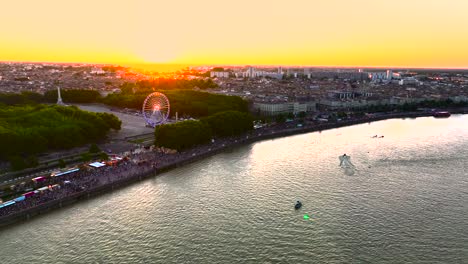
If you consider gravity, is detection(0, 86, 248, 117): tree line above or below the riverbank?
above

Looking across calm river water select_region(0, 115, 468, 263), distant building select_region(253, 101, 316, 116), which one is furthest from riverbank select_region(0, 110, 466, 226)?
distant building select_region(253, 101, 316, 116)

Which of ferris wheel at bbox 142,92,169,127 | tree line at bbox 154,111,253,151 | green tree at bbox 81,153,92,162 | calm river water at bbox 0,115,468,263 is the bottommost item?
calm river water at bbox 0,115,468,263

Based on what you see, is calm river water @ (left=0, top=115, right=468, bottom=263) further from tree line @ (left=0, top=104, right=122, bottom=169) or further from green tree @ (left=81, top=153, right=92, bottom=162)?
tree line @ (left=0, top=104, right=122, bottom=169)

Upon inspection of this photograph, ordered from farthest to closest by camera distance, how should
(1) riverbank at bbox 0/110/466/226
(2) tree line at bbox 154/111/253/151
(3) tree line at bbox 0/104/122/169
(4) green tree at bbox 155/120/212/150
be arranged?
(2) tree line at bbox 154/111/253/151, (4) green tree at bbox 155/120/212/150, (3) tree line at bbox 0/104/122/169, (1) riverbank at bbox 0/110/466/226

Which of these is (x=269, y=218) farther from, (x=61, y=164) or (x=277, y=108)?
(x=277, y=108)

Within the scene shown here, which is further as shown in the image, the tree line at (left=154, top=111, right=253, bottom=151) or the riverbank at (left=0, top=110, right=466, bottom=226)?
the tree line at (left=154, top=111, right=253, bottom=151)

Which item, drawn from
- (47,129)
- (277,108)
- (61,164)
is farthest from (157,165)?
(277,108)
